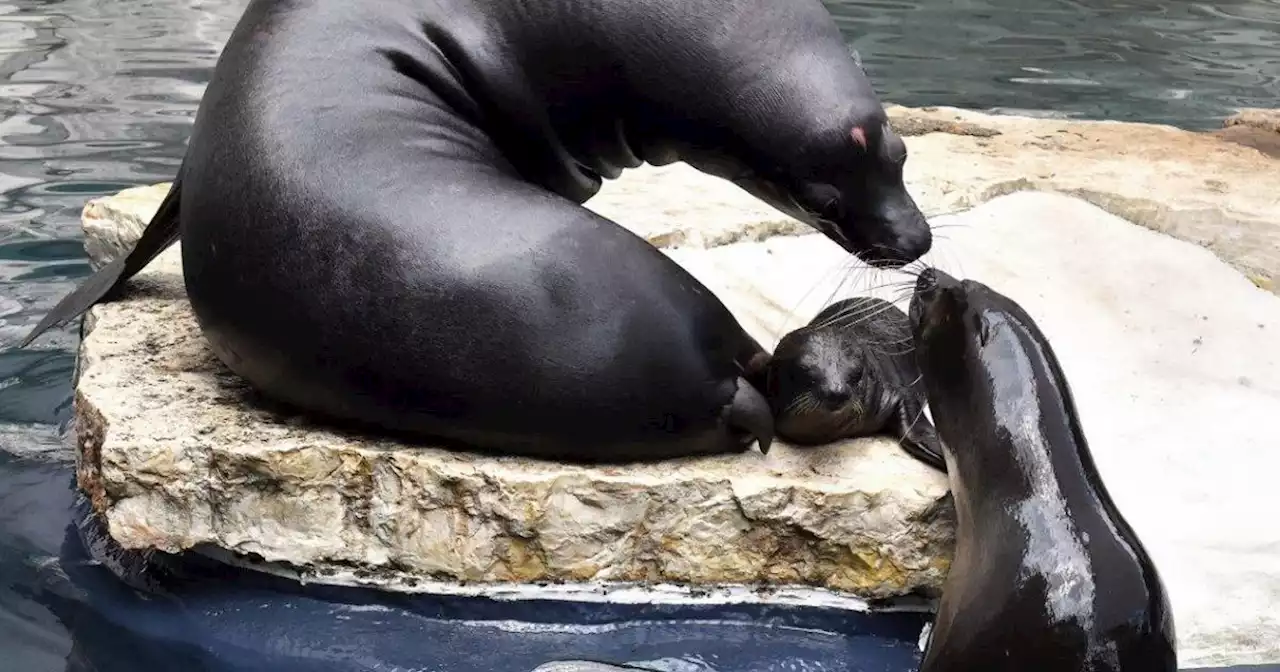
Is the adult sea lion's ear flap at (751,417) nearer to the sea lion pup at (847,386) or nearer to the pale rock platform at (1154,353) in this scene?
the sea lion pup at (847,386)

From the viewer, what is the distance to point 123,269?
13.2 ft

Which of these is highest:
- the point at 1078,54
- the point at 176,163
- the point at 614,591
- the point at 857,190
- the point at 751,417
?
the point at 857,190

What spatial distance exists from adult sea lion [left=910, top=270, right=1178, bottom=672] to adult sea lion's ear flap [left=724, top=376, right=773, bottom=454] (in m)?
0.44

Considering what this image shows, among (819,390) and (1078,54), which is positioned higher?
(819,390)

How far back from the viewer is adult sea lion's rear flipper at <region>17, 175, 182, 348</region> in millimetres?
3812

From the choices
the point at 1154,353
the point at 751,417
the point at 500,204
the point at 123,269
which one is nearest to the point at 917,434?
the point at 751,417

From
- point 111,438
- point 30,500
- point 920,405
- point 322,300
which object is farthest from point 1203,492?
point 30,500

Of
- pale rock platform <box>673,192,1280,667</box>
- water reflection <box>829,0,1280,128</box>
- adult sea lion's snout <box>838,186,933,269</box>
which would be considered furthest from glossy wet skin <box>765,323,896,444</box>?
water reflection <box>829,0,1280,128</box>

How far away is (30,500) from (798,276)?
95.6 inches

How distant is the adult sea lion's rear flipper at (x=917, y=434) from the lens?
11.2 feet

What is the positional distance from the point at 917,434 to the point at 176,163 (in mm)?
4896

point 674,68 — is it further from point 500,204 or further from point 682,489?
point 682,489

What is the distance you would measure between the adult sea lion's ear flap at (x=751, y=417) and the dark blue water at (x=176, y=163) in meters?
0.43

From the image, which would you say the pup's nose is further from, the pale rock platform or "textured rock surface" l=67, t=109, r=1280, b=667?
the pale rock platform
